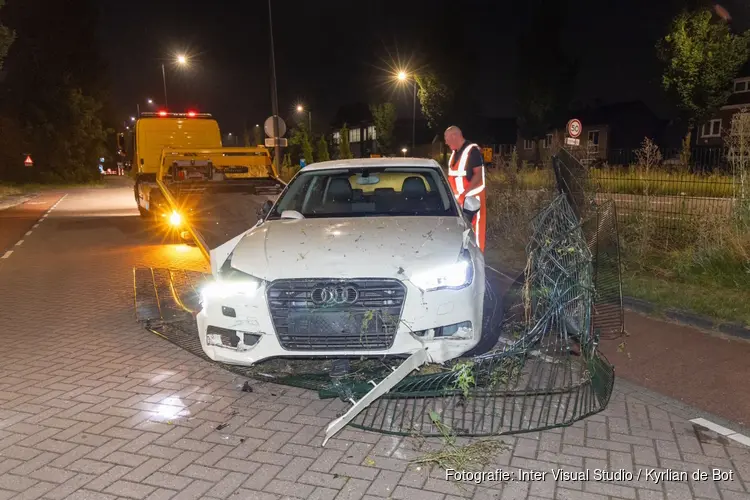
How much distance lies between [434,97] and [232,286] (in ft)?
119

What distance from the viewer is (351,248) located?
4301 mm

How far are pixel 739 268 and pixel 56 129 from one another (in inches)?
2082

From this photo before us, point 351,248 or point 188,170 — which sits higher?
point 188,170

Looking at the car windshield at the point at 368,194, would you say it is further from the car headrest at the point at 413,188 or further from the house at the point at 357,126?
the house at the point at 357,126

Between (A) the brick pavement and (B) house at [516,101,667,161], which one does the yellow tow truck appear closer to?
(A) the brick pavement

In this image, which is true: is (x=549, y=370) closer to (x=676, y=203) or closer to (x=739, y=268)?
(x=739, y=268)

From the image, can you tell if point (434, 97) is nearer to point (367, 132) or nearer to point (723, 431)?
point (367, 132)

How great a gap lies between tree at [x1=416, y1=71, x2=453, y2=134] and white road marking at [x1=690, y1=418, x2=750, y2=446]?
3611 centimetres

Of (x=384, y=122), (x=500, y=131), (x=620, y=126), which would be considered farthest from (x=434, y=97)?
(x=500, y=131)

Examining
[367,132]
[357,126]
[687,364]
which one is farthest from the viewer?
[357,126]

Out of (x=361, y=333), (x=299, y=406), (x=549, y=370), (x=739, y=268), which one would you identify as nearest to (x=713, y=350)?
(x=549, y=370)

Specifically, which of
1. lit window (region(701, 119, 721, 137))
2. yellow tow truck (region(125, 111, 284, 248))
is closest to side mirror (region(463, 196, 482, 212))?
yellow tow truck (region(125, 111, 284, 248))

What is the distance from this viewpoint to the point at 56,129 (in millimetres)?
48188

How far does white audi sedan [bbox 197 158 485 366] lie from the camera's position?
3.95m
